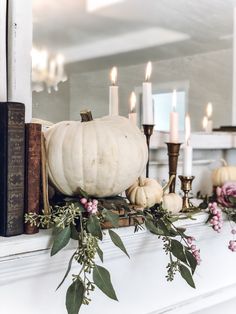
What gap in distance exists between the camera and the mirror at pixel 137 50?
3.50ft

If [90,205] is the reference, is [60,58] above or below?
above

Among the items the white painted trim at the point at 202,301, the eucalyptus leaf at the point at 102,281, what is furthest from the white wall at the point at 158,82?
the white painted trim at the point at 202,301

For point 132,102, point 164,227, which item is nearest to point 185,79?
point 132,102

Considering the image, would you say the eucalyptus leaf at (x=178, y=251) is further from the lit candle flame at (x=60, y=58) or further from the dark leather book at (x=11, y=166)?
the lit candle flame at (x=60, y=58)

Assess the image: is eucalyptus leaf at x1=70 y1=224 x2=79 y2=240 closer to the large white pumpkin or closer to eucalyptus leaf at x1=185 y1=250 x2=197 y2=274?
the large white pumpkin

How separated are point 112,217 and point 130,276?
0.90 ft

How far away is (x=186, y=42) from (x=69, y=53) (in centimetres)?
42

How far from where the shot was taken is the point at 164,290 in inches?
46.9

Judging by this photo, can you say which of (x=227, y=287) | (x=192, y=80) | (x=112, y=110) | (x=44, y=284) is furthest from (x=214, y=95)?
(x=44, y=284)

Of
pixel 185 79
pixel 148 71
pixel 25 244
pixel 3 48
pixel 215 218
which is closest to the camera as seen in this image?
pixel 25 244

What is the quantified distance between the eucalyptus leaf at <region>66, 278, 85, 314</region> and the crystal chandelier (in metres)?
0.40

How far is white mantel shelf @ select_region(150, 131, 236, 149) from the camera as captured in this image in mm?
1318

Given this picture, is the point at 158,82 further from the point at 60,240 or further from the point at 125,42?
the point at 60,240

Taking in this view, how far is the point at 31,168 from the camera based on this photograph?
0.84m
